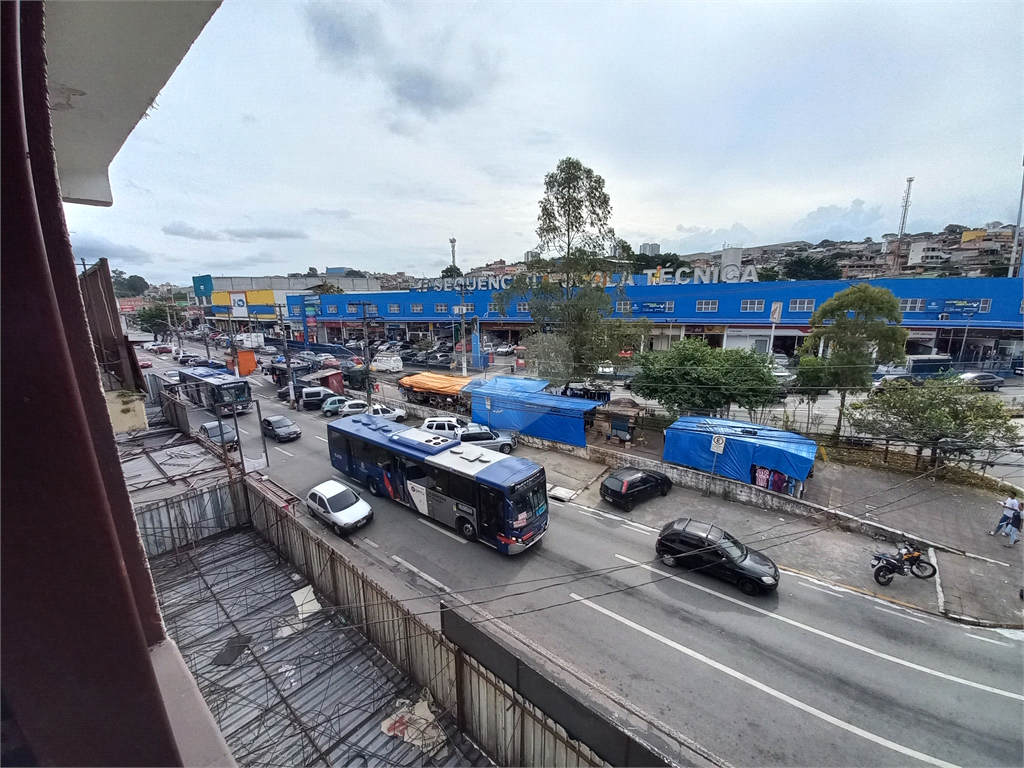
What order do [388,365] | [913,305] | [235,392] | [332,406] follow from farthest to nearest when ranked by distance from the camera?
[388,365]
[913,305]
[332,406]
[235,392]

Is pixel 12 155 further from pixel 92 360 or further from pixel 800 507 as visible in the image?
pixel 800 507

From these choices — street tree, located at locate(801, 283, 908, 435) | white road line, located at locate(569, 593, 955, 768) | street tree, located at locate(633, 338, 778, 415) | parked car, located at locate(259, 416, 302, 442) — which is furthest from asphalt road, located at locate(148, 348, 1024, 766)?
parked car, located at locate(259, 416, 302, 442)

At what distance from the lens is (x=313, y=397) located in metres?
25.1

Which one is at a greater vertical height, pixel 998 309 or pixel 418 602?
pixel 998 309

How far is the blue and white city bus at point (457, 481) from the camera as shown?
10.5 metres

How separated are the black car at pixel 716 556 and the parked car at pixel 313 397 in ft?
69.7

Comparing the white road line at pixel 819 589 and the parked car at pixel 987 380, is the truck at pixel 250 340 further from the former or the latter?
the parked car at pixel 987 380

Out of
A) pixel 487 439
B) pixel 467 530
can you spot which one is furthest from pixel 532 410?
pixel 467 530

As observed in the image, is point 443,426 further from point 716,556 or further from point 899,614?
point 899,614

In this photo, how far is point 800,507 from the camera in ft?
41.8

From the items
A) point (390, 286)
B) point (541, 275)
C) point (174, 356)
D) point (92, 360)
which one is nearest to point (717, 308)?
point (541, 275)

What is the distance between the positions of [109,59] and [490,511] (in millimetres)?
9990

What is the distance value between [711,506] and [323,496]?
1191 centimetres

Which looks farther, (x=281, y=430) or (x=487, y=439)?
(x=281, y=430)
